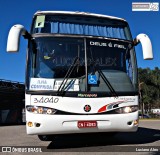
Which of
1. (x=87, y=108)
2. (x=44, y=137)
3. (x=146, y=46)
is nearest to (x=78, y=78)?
(x=87, y=108)

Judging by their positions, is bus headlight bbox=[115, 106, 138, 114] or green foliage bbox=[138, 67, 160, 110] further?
green foliage bbox=[138, 67, 160, 110]

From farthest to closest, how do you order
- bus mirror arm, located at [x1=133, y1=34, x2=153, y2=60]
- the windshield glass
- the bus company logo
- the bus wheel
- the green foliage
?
the green foliage, the bus wheel, the windshield glass, bus mirror arm, located at [x1=133, y1=34, x2=153, y2=60], the bus company logo

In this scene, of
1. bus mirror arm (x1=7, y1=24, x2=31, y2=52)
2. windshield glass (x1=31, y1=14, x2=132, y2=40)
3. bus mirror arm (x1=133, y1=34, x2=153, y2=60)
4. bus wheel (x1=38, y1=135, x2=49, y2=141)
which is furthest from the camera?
bus wheel (x1=38, y1=135, x2=49, y2=141)

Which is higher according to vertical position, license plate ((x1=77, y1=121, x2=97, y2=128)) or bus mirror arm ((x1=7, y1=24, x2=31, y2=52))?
bus mirror arm ((x1=7, y1=24, x2=31, y2=52))

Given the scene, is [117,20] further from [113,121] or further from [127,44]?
[113,121]

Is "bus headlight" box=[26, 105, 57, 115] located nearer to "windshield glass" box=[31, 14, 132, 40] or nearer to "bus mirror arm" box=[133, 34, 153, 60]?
"windshield glass" box=[31, 14, 132, 40]

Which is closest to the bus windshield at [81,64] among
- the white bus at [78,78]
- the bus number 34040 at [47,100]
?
the white bus at [78,78]

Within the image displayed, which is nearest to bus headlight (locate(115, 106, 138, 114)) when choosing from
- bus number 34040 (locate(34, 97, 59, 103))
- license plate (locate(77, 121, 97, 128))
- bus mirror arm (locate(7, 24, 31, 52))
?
license plate (locate(77, 121, 97, 128))

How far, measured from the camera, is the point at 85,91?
7.43 meters

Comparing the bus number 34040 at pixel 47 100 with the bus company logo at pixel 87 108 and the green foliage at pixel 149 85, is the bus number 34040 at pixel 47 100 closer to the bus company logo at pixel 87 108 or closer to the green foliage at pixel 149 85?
the bus company logo at pixel 87 108

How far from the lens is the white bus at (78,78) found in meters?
7.27

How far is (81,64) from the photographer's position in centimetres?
769

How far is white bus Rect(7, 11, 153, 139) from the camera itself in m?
7.27

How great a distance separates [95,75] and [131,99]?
104cm
